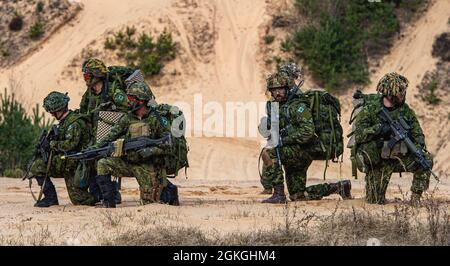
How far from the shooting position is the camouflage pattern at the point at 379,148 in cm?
1311

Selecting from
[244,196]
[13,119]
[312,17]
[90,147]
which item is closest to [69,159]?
[90,147]

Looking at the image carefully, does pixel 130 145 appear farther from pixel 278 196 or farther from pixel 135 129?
pixel 278 196

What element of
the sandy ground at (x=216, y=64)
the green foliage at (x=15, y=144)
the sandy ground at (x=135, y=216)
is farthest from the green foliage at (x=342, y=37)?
the sandy ground at (x=135, y=216)

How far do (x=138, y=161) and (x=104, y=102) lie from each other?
1130 mm

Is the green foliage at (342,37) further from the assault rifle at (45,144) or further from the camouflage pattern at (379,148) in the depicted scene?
the assault rifle at (45,144)

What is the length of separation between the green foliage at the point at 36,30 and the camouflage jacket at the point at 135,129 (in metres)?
17.1

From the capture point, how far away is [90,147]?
13.3m

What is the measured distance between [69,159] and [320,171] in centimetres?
1082

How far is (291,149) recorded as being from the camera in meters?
13.8

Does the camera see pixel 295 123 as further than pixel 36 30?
No

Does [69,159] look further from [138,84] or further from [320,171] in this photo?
[320,171]

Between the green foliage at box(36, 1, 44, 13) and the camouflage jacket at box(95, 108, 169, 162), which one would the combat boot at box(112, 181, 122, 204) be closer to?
the camouflage jacket at box(95, 108, 169, 162)

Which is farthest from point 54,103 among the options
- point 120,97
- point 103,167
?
point 103,167

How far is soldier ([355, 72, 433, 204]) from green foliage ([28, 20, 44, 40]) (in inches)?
701
